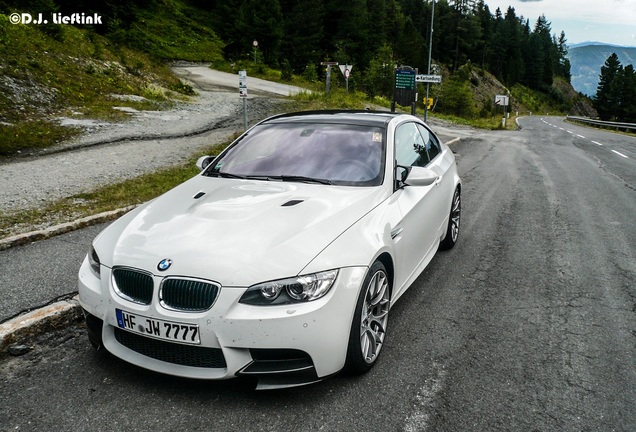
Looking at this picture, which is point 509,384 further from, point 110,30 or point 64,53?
point 110,30

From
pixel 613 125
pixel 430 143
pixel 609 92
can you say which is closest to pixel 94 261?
pixel 430 143

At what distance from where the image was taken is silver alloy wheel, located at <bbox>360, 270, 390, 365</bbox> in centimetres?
312

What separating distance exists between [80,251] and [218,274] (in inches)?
128

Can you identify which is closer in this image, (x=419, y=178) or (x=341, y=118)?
(x=419, y=178)

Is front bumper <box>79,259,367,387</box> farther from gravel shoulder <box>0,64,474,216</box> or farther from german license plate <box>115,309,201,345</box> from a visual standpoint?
gravel shoulder <box>0,64,474,216</box>

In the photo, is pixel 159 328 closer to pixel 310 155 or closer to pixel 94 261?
pixel 94 261

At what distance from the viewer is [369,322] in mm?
3213

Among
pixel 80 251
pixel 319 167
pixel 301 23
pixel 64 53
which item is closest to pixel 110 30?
pixel 64 53

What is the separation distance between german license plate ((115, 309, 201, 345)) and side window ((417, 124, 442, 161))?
3378 millimetres

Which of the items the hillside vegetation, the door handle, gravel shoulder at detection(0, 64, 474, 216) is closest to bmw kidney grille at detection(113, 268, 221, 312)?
the door handle

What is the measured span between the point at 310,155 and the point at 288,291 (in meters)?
1.70

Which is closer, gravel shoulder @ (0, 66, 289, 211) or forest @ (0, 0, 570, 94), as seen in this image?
gravel shoulder @ (0, 66, 289, 211)

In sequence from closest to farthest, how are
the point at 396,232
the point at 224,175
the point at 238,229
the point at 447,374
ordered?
the point at 238,229, the point at 447,374, the point at 396,232, the point at 224,175

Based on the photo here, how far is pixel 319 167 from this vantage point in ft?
13.1
